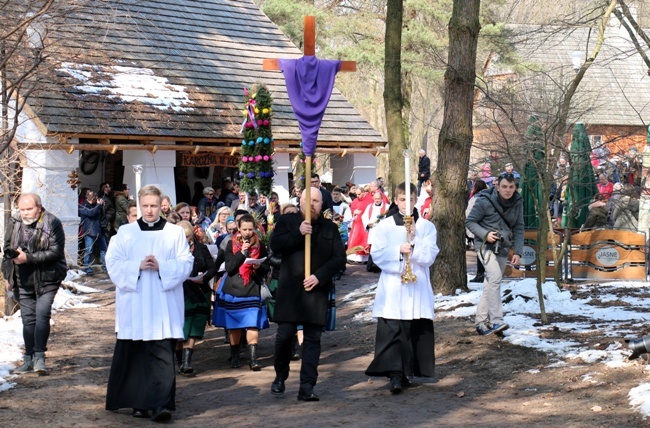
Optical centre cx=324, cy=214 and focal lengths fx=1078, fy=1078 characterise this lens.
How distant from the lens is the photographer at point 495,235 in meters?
11.6

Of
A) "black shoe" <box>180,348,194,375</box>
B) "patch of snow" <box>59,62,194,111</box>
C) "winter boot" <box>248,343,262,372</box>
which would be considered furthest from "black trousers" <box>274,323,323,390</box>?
"patch of snow" <box>59,62,194,111</box>

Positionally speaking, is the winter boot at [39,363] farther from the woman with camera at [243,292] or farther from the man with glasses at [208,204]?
the man with glasses at [208,204]

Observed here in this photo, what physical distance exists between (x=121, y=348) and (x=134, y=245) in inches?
33.7

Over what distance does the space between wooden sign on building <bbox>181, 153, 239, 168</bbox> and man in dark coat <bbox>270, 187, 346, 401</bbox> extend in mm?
14761

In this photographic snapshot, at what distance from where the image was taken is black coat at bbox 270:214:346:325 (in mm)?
9562

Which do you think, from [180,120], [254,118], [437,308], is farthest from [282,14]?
[437,308]

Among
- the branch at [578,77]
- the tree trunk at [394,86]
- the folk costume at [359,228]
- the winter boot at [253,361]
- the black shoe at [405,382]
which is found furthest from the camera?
the folk costume at [359,228]

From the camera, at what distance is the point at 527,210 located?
20.1 m

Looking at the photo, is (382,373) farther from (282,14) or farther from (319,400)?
(282,14)

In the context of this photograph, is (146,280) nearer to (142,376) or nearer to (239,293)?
(142,376)

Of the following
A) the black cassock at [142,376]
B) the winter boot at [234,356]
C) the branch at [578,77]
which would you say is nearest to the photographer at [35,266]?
the black cassock at [142,376]

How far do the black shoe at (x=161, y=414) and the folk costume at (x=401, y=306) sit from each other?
6.75 feet

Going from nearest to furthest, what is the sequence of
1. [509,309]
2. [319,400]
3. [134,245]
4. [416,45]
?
[134,245] < [319,400] < [509,309] < [416,45]

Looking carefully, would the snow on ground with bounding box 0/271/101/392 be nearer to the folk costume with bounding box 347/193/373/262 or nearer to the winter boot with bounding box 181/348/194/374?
the winter boot with bounding box 181/348/194/374
